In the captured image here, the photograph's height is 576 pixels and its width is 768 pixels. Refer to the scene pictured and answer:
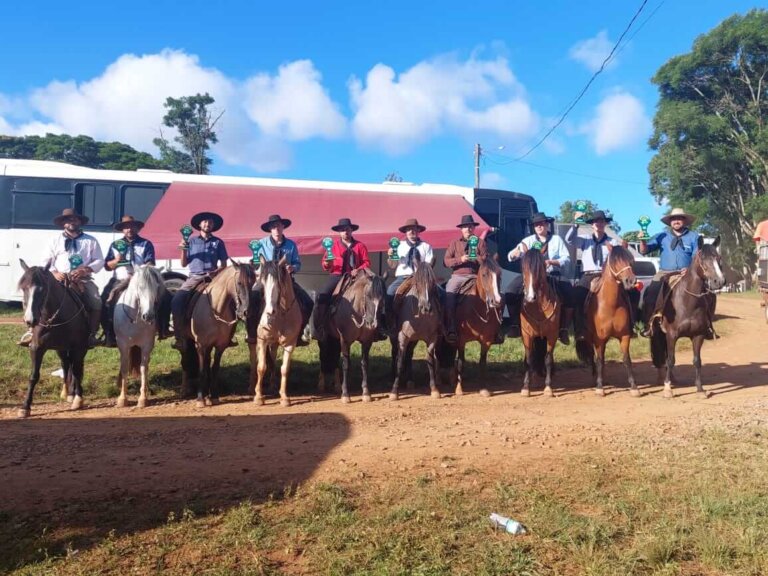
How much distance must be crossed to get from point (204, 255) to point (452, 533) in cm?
671

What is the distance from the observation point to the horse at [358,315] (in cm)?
834

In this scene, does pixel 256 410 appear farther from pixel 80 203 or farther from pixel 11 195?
pixel 11 195

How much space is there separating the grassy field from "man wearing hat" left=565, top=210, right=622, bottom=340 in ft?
15.4

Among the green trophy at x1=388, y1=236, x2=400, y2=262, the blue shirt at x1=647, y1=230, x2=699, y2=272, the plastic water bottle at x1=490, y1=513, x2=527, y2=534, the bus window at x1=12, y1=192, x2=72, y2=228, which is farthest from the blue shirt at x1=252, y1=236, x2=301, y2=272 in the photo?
the bus window at x1=12, y1=192, x2=72, y2=228

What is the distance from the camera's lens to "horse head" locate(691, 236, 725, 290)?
320 inches

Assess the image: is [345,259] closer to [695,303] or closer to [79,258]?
[79,258]

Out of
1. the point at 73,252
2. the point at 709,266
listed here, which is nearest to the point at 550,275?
the point at 709,266

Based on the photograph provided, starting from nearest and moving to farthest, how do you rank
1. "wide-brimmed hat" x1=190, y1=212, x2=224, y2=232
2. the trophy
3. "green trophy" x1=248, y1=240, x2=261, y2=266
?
"green trophy" x1=248, y1=240, x2=261, y2=266 < the trophy < "wide-brimmed hat" x1=190, y1=212, x2=224, y2=232

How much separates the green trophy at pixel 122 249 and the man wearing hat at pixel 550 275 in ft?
20.8

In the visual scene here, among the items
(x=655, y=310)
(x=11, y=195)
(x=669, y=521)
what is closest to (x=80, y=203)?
(x=11, y=195)

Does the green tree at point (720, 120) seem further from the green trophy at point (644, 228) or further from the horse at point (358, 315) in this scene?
the horse at point (358, 315)

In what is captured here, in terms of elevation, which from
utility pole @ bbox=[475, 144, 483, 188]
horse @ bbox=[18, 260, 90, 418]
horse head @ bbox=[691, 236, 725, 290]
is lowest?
horse @ bbox=[18, 260, 90, 418]

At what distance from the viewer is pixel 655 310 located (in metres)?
9.15

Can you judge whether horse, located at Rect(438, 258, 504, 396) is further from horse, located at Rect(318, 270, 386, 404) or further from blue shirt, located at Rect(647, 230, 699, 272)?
blue shirt, located at Rect(647, 230, 699, 272)
